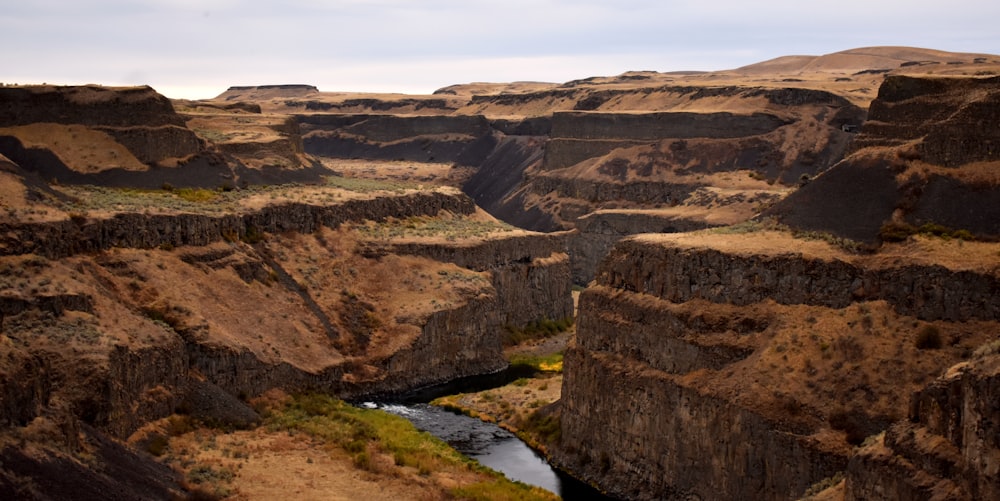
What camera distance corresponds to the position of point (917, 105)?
62.2 meters

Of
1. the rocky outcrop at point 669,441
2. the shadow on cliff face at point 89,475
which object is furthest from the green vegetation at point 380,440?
the shadow on cliff face at point 89,475

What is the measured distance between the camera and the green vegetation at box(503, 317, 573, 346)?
96.7 metres

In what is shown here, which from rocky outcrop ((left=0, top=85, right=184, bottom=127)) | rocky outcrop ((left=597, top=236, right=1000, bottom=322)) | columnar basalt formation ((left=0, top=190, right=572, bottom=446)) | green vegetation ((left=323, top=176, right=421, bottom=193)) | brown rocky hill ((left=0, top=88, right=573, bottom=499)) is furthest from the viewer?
green vegetation ((left=323, top=176, right=421, bottom=193))

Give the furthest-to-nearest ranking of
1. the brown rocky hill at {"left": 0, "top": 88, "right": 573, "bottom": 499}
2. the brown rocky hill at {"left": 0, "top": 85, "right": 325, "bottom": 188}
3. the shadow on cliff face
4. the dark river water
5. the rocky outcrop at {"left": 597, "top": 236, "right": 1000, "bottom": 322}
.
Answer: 1. the brown rocky hill at {"left": 0, "top": 85, "right": 325, "bottom": 188}
2. the dark river water
3. the brown rocky hill at {"left": 0, "top": 88, "right": 573, "bottom": 499}
4. the rocky outcrop at {"left": 597, "top": 236, "right": 1000, "bottom": 322}
5. the shadow on cliff face

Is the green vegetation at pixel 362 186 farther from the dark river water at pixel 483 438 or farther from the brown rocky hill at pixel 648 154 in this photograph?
the brown rocky hill at pixel 648 154

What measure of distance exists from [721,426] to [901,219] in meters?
11.5

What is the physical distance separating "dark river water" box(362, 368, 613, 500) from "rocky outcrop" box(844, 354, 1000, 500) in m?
24.3

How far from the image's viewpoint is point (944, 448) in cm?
3453

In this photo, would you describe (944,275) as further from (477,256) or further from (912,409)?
(477,256)

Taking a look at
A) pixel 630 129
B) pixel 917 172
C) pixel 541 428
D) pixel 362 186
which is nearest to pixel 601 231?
pixel 630 129

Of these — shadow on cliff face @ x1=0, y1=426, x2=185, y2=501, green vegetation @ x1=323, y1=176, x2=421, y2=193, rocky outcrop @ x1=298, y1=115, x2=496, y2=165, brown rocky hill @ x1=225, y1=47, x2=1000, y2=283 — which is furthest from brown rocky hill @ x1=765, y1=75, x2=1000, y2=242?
rocky outcrop @ x1=298, y1=115, x2=496, y2=165

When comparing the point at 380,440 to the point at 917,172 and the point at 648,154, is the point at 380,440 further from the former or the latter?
→ the point at 648,154

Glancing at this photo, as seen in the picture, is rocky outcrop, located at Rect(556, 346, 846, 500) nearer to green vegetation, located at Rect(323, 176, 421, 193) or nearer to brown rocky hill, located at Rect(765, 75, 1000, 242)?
brown rocky hill, located at Rect(765, 75, 1000, 242)

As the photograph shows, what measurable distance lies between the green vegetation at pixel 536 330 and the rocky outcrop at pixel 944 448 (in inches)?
2327
